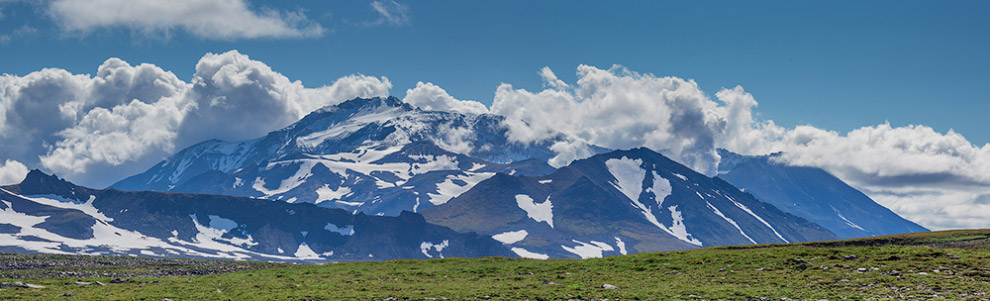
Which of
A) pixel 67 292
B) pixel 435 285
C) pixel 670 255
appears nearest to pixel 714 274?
pixel 670 255

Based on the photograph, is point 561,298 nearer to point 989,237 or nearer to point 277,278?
point 277,278

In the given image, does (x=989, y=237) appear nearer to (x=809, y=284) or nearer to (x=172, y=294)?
(x=809, y=284)

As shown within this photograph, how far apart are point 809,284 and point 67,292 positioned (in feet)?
155

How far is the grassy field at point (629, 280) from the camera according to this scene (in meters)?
47.5

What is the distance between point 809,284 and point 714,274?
8.23 meters

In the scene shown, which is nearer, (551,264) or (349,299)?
(349,299)

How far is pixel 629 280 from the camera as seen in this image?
55844mm

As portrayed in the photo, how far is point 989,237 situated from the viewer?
7906 centimetres

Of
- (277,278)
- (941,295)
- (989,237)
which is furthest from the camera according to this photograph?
(989,237)

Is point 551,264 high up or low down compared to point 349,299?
up

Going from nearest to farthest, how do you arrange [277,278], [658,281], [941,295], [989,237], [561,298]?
[941,295] < [561,298] < [658,281] < [277,278] < [989,237]

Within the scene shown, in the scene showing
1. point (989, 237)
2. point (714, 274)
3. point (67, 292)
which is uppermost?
point (989, 237)

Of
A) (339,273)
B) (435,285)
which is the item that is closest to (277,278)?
(339,273)

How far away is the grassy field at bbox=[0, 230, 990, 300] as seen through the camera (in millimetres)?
47469
